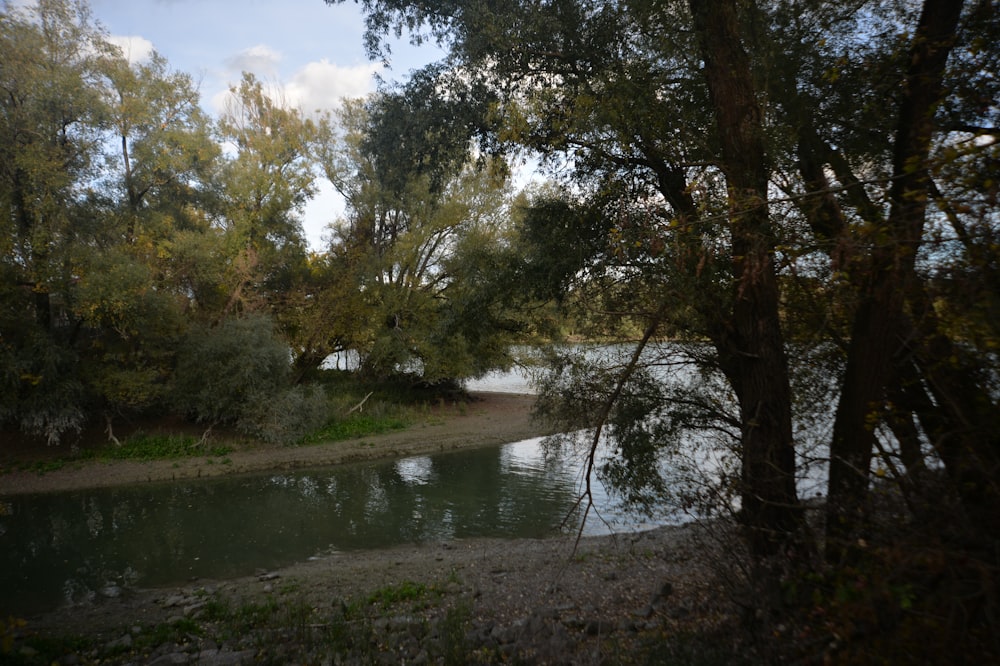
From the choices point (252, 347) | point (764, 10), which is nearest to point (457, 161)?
point (764, 10)

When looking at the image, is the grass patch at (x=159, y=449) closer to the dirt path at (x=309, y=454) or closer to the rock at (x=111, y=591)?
the dirt path at (x=309, y=454)

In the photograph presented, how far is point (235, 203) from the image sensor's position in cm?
2430

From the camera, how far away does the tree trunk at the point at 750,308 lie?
5.73 meters

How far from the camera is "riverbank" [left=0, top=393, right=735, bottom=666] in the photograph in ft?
19.3

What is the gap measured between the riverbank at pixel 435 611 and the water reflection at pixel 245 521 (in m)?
0.86

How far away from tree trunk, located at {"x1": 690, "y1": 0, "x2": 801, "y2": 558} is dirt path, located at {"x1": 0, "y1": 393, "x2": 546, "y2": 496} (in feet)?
20.0

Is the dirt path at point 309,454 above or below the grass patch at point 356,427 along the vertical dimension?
below

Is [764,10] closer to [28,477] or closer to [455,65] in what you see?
[455,65]

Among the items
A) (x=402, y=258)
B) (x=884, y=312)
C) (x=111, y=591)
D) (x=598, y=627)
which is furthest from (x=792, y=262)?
(x=402, y=258)

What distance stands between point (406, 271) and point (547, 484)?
14246mm

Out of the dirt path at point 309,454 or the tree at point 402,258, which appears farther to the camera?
the tree at point 402,258

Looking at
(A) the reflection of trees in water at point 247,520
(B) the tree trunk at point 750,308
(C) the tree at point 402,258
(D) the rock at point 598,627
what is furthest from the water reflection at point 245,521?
(C) the tree at point 402,258

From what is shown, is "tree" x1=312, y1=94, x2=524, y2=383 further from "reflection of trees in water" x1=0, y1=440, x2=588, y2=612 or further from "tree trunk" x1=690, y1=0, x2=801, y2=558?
"tree trunk" x1=690, y1=0, x2=801, y2=558

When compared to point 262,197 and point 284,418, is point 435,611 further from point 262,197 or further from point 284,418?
point 262,197
